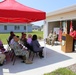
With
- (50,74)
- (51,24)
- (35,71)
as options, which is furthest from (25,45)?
(51,24)

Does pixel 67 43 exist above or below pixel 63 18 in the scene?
below

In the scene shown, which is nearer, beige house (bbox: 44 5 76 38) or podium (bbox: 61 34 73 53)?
podium (bbox: 61 34 73 53)

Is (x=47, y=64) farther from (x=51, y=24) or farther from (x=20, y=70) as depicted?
(x=51, y=24)

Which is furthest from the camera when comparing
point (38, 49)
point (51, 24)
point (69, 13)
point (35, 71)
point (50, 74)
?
point (51, 24)

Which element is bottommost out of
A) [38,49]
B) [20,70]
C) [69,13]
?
[20,70]

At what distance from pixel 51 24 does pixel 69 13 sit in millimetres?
5247

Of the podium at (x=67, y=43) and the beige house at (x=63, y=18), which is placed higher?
the beige house at (x=63, y=18)

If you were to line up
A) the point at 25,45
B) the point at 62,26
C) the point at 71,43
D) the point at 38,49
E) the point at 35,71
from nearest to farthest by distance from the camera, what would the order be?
1. the point at 35,71
2. the point at 38,49
3. the point at 25,45
4. the point at 71,43
5. the point at 62,26

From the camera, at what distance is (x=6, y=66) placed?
21.6 ft

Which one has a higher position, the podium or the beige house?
the beige house

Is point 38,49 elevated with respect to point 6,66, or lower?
elevated

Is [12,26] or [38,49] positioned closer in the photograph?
[38,49]

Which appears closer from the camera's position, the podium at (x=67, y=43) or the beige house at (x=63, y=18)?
the podium at (x=67, y=43)

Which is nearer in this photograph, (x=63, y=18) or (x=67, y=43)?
(x=67, y=43)
